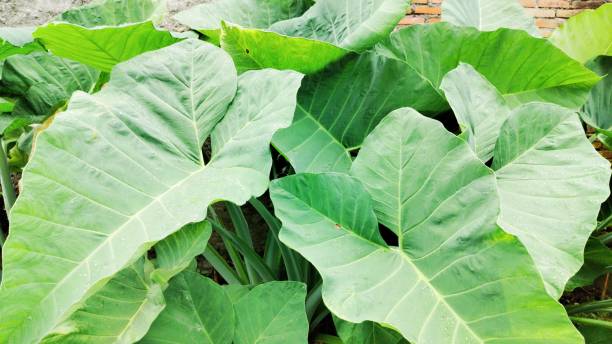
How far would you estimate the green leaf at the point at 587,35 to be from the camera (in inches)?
52.9

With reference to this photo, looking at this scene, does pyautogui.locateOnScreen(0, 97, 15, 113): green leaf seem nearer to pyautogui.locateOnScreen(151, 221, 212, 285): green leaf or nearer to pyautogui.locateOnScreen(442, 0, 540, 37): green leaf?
pyautogui.locateOnScreen(151, 221, 212, 285): green leaf

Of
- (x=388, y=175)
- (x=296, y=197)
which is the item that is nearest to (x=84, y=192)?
(x=296, y=197)

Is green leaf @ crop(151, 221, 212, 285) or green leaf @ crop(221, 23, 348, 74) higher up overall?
green leaf @ crop(221, 23, 348, 74)

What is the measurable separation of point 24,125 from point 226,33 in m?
0.63

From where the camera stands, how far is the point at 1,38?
3.55 ft

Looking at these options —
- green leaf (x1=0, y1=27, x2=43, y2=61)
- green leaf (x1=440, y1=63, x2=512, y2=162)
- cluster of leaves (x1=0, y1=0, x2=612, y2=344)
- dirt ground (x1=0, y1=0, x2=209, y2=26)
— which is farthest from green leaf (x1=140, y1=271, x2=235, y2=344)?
dirt ground (x1=0, y1=0, x2=209, y2=26)

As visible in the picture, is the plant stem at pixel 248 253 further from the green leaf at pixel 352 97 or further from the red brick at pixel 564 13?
the red brick at pixel 564 13

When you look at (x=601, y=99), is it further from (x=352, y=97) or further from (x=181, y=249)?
(x=181, y=249)

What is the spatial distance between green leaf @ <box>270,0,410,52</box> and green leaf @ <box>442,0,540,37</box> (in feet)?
1.11

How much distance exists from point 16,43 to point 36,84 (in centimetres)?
10

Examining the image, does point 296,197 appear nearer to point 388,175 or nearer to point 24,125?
point 388,175

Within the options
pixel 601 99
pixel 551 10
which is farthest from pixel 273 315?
pixel 551 10

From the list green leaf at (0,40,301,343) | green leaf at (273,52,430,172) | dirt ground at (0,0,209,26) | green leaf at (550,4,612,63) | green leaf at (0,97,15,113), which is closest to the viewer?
green leaf at (0,40,301,343)

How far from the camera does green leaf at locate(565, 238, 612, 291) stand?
102 cm
